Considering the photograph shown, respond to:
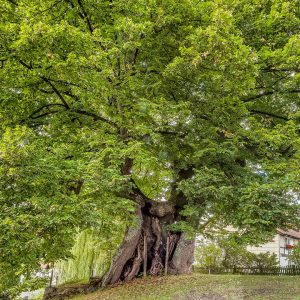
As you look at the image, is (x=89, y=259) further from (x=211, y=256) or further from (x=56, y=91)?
(x=211, y=256)

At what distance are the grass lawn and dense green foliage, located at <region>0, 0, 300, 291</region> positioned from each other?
1591 mm

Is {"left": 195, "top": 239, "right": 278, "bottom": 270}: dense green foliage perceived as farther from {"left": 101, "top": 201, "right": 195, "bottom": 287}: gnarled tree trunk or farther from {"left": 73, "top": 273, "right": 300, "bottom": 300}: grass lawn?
{"left": 73, "top": 273, "right": 300, "bottom": 300}: grass lawn

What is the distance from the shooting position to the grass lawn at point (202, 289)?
7750 millimetres

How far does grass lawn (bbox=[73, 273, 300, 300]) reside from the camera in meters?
7.75

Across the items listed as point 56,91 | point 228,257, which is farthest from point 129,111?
point 228,257

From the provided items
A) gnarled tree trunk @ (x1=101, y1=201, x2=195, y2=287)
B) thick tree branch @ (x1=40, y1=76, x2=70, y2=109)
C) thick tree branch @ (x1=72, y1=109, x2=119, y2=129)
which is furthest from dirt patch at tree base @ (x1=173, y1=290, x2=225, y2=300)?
thick tree branch @ (x1=40, y1=76, x2=70, y2=109)

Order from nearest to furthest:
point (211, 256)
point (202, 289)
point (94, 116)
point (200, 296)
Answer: point (200, 296)
point (202, 289)
point (94, 116)
point (211, 256)

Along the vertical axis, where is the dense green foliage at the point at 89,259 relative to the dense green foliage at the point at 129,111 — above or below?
below

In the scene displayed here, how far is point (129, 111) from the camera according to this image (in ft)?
27.0

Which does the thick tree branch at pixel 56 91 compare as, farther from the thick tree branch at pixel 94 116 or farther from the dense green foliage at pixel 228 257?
the dense green foliage at pixel 228 257

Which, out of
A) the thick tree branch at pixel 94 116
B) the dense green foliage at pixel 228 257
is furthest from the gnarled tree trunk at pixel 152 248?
the dense green foliage at pixel 228 257

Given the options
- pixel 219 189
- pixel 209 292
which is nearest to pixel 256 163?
pixel 219 189

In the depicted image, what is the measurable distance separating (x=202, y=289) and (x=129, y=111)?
5.30 meters

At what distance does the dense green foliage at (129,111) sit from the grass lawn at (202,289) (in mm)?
1591
